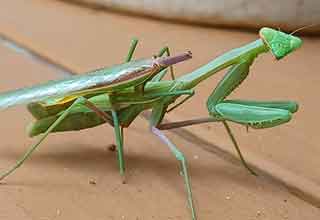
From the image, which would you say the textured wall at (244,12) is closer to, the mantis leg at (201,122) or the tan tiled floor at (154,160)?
the tan tiled floor at (154,160)

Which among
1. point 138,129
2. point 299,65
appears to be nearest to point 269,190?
point 138,129

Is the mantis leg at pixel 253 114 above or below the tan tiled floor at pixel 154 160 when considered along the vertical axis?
above

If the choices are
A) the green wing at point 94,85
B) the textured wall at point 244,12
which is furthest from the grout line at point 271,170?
the textured wall at point 244,12

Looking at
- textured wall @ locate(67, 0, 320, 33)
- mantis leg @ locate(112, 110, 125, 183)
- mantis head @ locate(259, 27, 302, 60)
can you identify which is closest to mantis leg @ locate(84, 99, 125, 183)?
mantis leg @ locate(112, 110, 125, 183)

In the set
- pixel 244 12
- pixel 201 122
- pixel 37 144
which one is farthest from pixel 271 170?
pixel 244 12

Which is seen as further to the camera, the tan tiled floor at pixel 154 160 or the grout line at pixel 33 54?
the grout line at pixel 33 54

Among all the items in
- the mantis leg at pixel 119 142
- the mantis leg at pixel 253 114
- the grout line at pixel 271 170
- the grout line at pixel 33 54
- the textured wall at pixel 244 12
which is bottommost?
the grout line at pixel 271 170

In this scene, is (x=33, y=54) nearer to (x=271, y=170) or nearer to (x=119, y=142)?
(x=119, y=142)

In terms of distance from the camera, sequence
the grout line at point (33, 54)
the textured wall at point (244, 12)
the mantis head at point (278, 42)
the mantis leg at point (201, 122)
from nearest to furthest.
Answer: the mantis head at point (278, 42)
the mantis leg at point (201, 122)
the grout line at point (33, 54)
the textured wall at point (244, 12)

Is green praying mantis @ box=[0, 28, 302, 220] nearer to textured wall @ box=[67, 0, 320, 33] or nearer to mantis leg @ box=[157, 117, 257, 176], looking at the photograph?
mantis leg @ box=[157, 117, 257, 176]
